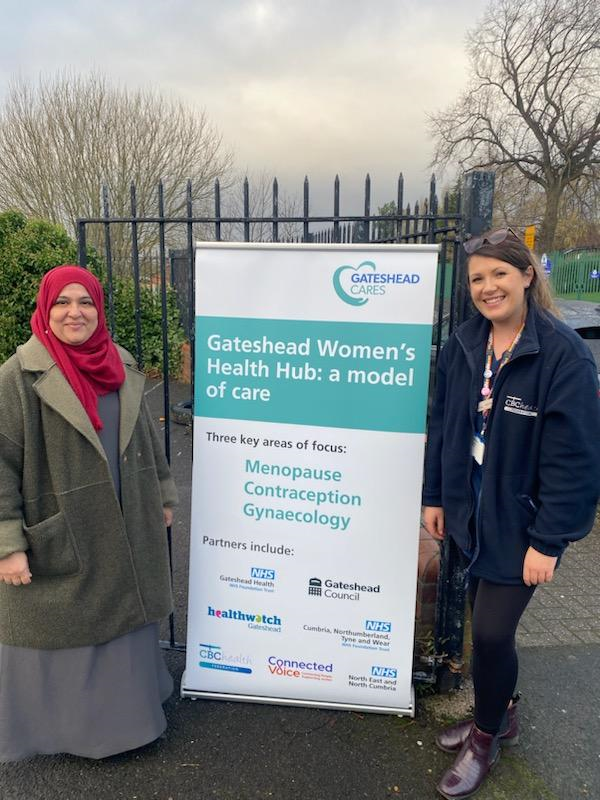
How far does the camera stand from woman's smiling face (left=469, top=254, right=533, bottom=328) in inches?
74.9

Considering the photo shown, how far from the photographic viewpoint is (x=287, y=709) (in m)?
2.63

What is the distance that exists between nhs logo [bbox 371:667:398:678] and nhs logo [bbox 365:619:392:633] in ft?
0.58

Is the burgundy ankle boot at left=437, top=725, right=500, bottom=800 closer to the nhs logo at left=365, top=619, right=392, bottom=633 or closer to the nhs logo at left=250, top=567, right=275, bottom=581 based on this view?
the nhs logo at left=365, top=619, right=392, bottom=633

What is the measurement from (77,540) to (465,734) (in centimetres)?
176

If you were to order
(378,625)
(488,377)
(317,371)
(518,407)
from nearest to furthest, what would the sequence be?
(518,407) < (488,377) < (317,371) < (378,625)

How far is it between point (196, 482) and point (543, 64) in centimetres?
2233

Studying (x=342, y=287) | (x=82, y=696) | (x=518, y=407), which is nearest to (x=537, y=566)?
(x=518, y=407)

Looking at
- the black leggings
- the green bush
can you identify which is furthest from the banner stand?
the green bush

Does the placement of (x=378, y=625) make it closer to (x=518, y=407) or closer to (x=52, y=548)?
(x=518, y=407)

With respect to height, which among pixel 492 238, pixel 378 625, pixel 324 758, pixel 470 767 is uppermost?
pixel 492 238

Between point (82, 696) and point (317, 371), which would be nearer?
point (82, 696)

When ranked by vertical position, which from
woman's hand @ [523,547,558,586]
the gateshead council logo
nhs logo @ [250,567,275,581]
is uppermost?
woman's hand @ [523,547,558,586]

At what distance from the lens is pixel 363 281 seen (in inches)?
88.4

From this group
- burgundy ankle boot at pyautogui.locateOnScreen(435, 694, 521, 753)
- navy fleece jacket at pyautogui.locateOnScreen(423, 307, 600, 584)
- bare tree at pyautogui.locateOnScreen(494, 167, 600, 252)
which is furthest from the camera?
bare tree at pyautogui.locateOnScreen(494, 167, 600, 252)
